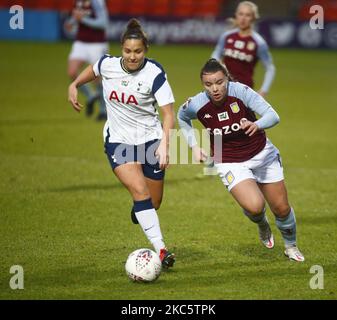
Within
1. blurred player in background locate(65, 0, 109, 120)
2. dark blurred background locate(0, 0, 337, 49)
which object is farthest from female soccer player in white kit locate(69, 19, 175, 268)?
dark blurred background locate(0, 0, 337, 49)

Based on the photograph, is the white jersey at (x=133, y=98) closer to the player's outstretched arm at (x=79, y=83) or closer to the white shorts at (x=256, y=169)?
the player's outstretched arm at (x=79, y=83)

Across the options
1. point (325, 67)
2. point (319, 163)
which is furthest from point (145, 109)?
point (325, 67)

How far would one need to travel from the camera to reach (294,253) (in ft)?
26.0

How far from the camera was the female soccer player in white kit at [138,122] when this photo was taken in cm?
744

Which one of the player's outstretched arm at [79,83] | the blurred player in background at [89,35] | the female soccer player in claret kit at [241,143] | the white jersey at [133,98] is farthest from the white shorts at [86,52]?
the female soccer player in claret kit at [241,143]

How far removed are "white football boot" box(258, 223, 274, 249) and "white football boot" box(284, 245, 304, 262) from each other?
0.34m

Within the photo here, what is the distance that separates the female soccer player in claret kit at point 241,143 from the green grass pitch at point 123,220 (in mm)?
552

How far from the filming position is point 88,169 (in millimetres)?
12469

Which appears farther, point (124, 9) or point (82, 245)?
point (124, 9)

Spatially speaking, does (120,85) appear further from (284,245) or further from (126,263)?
(284,245)

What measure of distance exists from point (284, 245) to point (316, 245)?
32cm

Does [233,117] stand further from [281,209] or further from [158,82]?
[281,209]

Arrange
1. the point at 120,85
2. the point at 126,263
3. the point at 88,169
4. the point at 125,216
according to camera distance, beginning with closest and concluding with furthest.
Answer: the point at 126,263, the point at 120,85, the point at 125,216, the point at 88,169

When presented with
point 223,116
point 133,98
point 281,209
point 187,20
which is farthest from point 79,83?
point 187,20
